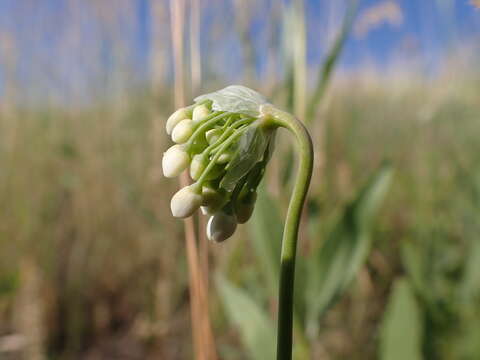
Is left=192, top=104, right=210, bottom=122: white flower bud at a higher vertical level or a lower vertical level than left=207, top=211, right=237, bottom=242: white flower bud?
higher

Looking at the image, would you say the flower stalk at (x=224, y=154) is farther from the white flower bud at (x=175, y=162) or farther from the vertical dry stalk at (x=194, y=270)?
the vertical dry stalk at (x=194, y=270)

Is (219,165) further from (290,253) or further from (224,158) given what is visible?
(290,253)

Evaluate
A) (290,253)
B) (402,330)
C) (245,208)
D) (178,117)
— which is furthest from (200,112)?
(402,330)

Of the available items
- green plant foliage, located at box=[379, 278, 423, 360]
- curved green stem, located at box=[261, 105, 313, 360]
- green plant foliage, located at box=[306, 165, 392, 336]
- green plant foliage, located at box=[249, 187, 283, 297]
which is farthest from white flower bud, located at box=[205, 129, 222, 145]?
green plant foliage, located at box=[379, 278, 423, 360]

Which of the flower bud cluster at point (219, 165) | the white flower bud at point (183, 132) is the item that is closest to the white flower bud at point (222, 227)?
the flower bud cluster at point (219, 165)

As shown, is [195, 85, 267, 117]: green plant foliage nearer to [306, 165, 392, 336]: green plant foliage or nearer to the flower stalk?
the flower stalk

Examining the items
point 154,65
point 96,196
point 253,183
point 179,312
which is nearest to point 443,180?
point 179,312
